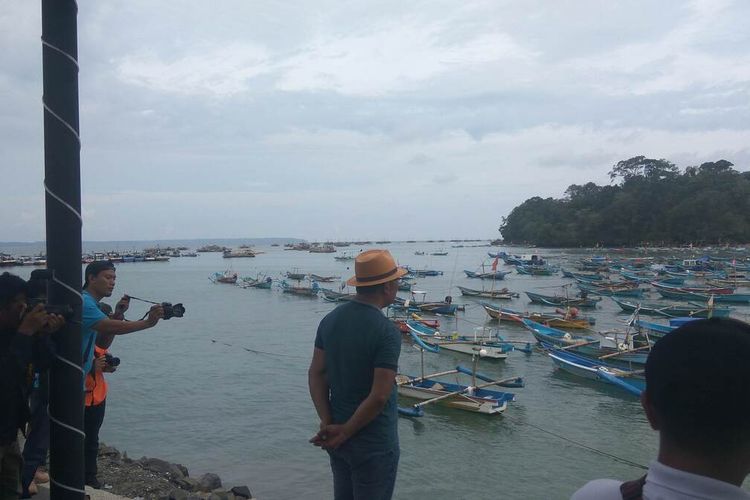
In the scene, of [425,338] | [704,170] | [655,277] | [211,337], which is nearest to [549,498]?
[425,338]

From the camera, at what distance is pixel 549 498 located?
31.8 feet

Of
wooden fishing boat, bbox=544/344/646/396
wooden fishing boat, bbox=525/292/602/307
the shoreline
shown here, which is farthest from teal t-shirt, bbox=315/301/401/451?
wooden fishing boat, bbox=525/292/602/307

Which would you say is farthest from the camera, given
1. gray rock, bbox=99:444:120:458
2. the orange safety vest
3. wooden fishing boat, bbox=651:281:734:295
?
wooden fishing boat, bbox=651:281:734:295

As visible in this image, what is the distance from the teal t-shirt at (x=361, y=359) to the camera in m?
2.83

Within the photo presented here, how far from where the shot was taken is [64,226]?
228 centimetres

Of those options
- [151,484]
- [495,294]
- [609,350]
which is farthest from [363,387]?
[495,294]

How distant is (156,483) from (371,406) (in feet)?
17.4

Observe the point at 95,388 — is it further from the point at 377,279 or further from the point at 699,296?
the point at 699,296

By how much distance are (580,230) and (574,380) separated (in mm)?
90562

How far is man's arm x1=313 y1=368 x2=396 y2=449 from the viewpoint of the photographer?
278 cm

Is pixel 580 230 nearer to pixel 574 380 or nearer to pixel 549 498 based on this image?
pixel 574 380

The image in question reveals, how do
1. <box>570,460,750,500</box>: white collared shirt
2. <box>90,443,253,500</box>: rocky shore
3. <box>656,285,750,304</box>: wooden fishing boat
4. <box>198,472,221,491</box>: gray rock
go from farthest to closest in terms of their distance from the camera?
<box>656,285,750,304</box>: wooden fishing boat < <box>198,472,221,491</box>: gray rock < <box>90,443,253,500</box>: rocky shore < <box>570,460,750,500</box>: white collared shirt

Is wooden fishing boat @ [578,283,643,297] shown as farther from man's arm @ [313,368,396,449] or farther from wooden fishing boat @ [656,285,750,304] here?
man's arm @ [313,368,396,449]

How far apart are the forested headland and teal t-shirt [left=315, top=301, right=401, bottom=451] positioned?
90.3 metres
